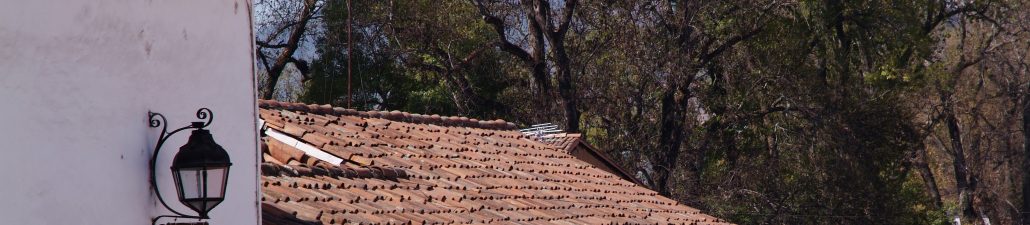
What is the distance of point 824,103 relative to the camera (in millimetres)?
24703

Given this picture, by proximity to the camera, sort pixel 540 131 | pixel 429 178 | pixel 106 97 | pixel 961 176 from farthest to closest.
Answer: pixel 961 176
pixel 540 131
pixel 429 178
pixel 106 97

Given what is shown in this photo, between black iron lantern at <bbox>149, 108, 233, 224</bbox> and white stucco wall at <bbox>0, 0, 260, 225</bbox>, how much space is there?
5.2 inches

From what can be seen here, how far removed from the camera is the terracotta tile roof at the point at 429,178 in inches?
327

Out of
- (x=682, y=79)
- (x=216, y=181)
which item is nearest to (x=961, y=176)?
(x=682, y=79)

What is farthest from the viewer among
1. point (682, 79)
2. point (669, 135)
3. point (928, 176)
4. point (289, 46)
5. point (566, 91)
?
point (928, 176)

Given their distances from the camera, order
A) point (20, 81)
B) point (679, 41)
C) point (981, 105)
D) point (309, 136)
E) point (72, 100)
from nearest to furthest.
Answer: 1. point (20, 81)
2. point (72, 100)
3. point (309, 136)
4. point (679, 41)
5. point (981, 105)

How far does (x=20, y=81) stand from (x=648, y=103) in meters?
20.8

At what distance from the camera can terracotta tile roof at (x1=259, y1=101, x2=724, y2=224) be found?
327 inches

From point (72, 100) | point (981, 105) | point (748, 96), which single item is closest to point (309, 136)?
point (72, 100)

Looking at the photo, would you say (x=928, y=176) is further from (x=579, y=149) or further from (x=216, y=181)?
(x=216, y=181)

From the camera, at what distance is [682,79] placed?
2417 centimetres

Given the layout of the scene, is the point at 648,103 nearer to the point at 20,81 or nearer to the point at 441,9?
the point at 441,9

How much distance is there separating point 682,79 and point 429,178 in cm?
1467

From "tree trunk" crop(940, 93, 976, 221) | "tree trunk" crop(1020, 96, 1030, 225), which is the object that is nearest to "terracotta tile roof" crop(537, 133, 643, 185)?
"tree trunk" crop(940, 93, 976, 221)
